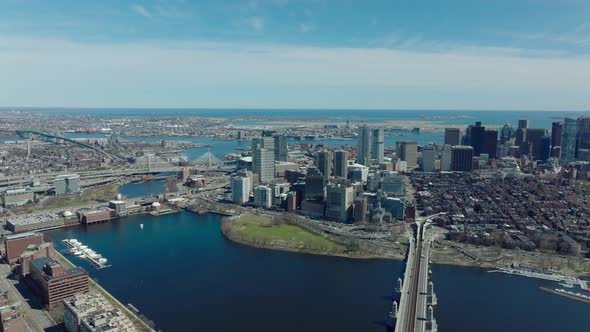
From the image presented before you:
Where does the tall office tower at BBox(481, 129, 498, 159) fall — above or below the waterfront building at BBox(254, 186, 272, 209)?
above

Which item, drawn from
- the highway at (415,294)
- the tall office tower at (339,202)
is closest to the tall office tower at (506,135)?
the tall office tower at (339,202)

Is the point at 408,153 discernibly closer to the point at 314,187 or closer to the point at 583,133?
the point at 583,133

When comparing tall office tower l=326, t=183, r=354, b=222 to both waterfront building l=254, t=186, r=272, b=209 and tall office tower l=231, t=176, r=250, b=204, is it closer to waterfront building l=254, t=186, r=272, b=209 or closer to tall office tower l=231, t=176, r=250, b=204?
waterfront building l=254, t=186, r=272, b=209

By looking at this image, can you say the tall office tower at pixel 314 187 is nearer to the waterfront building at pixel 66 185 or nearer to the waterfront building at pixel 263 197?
the waterfront building at pixel 263 197

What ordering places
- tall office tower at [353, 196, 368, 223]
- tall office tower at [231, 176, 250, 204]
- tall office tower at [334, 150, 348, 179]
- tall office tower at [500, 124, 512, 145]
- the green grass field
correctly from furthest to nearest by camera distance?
tall office tower at [500, 124, 512, 145]
tall office tower at [334, 150, 348, 179]
tall office tower at [231, 176, 250, 204]
tall office tower at [353, 196, 368, 223]
the green grass field

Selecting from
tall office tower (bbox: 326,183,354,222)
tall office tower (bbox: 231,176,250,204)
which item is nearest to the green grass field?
tall office tower (bbox: 326,183,354,222)
